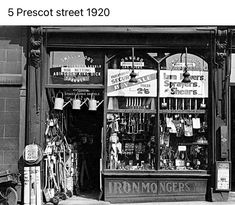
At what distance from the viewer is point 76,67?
1147 cm

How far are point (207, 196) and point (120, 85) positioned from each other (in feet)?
10.5

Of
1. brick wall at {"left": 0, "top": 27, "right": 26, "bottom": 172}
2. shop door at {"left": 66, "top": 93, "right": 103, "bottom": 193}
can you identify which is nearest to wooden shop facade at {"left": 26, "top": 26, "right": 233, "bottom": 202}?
brick wall at {"left": 0, "top": 27, "right": 26, "bottom": 172}

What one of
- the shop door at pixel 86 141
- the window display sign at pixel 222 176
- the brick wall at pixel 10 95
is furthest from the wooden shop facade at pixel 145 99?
the shop door at pixel 86 141

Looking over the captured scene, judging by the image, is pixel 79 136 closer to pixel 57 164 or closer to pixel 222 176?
pixel 57 164

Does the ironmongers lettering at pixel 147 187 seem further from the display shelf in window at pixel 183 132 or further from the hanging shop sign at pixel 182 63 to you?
the hanging shop sign at pixel 182 63

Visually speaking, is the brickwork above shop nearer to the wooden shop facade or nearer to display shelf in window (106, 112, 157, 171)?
the wooden shop facade

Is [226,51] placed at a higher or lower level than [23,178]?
higher

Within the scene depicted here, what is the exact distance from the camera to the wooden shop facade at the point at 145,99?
36.2ft

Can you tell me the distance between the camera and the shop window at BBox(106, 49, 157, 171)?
1132 cm
